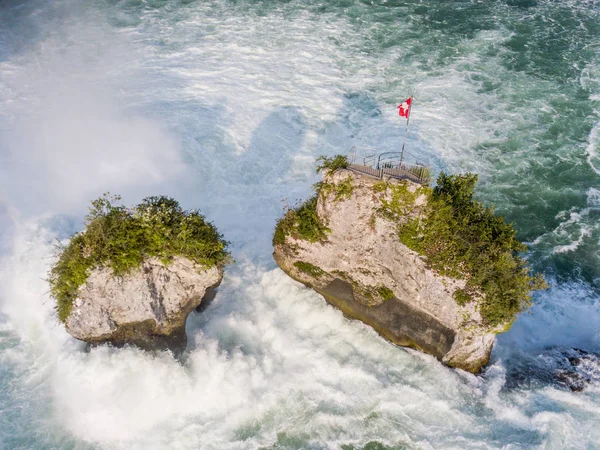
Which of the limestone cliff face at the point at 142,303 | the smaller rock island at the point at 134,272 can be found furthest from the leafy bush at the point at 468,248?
the limestone cliff face at the point at 142,303

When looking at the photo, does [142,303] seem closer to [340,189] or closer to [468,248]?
[340,189]

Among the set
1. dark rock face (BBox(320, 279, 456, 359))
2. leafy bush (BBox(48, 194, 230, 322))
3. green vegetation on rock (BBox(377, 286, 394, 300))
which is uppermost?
leafy bush (BBox(48, 194, 230, 322))


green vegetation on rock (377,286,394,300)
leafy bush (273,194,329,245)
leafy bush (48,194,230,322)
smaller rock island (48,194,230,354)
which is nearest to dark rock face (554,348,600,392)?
green vegetation on rock (377,286,394,300)

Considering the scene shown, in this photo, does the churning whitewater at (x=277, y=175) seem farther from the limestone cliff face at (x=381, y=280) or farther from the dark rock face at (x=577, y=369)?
the limestone cliff face at (x=381, y=280)

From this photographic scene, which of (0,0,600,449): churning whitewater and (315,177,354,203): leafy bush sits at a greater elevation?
(315,177,354,203): leafy bush

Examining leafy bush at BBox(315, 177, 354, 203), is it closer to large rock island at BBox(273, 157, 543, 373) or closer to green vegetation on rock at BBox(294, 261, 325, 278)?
large rock island at BBox(273, 157, 543, 373)

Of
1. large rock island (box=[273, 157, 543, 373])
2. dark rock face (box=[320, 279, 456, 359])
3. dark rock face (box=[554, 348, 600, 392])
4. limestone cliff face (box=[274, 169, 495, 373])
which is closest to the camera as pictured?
large rock island (box=[273, 157, 543, 373])

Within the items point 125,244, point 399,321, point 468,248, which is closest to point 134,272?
point 125,244

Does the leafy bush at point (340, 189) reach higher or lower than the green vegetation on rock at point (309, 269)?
higher
